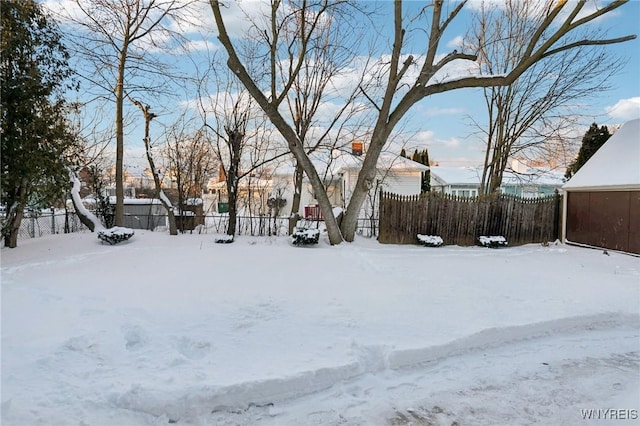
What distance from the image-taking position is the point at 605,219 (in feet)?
34.4

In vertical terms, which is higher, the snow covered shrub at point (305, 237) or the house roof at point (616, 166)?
the house roof at point (616, 166)

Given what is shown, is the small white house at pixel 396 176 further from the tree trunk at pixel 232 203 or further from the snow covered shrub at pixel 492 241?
the tree trunk at pixel 232 203

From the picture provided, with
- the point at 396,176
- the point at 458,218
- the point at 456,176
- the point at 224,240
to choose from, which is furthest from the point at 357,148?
the point at 456,176

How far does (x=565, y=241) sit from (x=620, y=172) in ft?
7.95

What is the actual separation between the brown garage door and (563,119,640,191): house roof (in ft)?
0.96

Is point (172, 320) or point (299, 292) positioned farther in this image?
point (299, 292)

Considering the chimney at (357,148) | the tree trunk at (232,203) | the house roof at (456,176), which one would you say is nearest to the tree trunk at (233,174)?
the tree trunk at (232,203)

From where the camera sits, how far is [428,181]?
859 inches

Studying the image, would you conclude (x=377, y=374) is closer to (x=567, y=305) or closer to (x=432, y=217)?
(x=567, y=305)

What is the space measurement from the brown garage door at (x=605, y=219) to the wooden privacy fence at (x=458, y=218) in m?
0.89

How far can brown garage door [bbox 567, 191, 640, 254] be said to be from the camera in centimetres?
976

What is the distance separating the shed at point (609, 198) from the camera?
32.2ft

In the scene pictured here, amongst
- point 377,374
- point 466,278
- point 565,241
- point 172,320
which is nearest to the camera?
point 377,374

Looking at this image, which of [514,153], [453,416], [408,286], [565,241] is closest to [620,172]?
[565,241]
